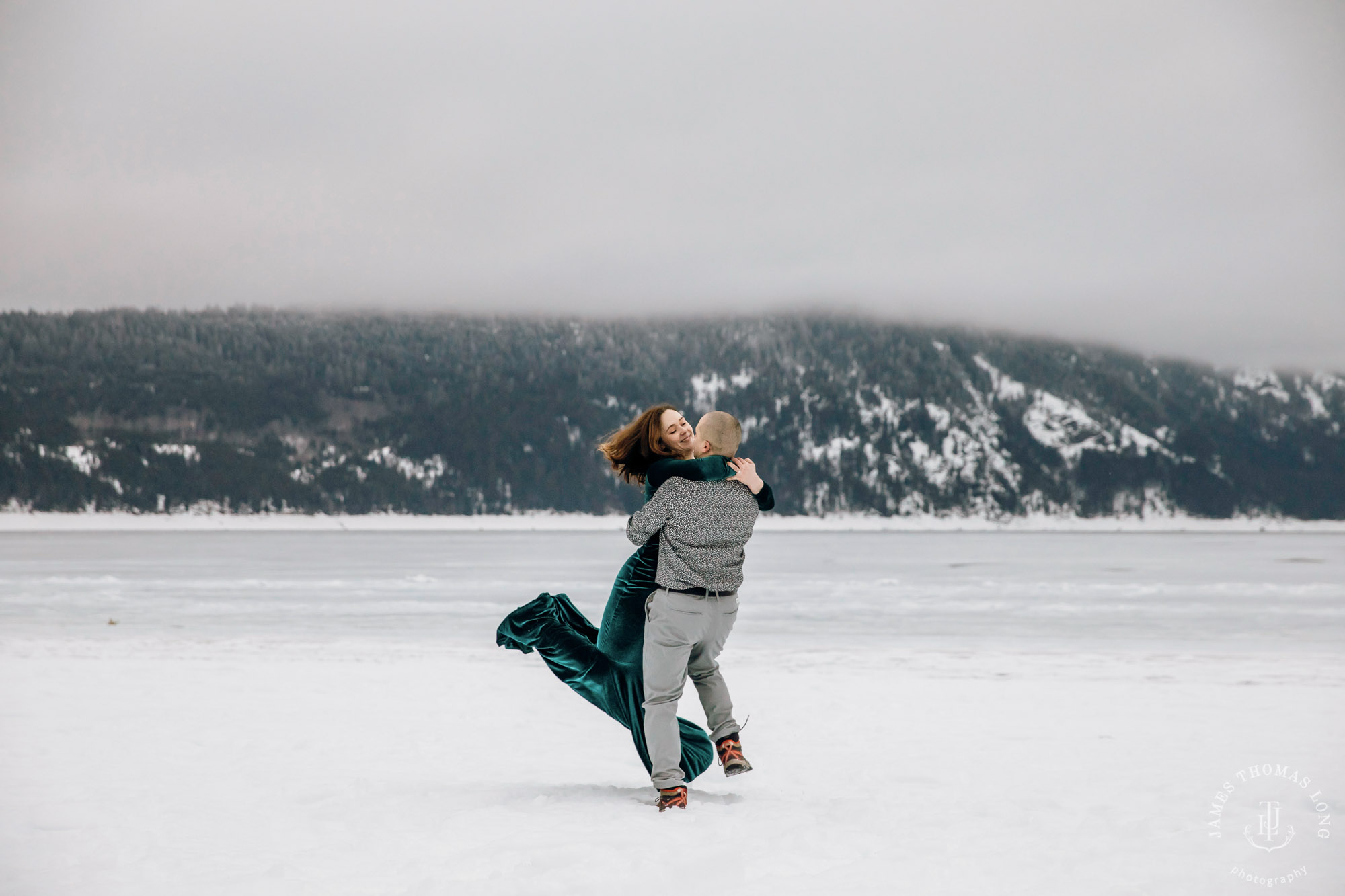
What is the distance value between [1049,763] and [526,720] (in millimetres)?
3378

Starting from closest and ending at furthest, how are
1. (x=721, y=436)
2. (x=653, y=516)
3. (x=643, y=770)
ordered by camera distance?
(x=653, y=516)
(x=721, y=436)
(x=643, y=770)

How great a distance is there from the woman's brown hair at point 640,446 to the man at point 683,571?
185 millimetres

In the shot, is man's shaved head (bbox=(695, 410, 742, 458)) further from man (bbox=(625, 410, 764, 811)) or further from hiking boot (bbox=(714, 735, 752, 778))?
hiking boot (bbox=(714, 735, 752, 778))

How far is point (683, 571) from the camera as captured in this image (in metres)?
4.59

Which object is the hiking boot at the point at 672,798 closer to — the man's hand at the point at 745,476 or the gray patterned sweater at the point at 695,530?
the gray patterned sweater at the point at 695,530

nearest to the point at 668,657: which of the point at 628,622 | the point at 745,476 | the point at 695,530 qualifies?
the point at 628,622

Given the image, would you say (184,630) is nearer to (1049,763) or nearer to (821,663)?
(821,663)

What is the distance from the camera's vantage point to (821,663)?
10711 millimetres

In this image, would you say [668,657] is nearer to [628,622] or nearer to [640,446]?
[628,622]

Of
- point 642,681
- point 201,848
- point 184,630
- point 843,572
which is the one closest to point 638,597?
point 642,681

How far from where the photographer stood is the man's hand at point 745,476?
4676mm

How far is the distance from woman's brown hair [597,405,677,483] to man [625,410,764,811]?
185 mm

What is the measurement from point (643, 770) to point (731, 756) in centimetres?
99

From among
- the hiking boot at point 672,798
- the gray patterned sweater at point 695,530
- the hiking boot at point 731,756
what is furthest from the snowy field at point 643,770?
the gray patterned sweater at point 695,530
